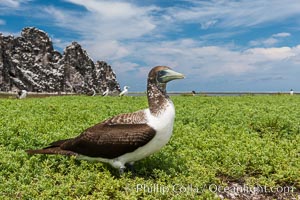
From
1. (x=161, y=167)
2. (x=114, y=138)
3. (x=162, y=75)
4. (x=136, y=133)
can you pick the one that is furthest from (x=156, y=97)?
(x=161, y=167)

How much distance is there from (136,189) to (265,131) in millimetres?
6357

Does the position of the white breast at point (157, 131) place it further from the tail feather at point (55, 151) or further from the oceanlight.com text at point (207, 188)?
the tail feather at point (55, 151)

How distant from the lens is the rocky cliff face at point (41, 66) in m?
94.6

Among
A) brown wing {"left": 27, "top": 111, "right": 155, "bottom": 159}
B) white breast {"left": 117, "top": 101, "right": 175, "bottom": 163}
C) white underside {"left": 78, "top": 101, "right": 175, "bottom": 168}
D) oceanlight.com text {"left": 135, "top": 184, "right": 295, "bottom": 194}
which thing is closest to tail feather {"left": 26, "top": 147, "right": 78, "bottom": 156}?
brown wing {"left": 27, "top": 111, "right": 155, "bottom": 159}

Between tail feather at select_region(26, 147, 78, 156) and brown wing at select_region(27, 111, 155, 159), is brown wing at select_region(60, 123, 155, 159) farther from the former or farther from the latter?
tail feather at select_region(26, 147, 78, 156)

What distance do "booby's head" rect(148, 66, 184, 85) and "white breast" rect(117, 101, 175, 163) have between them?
0.45 meters

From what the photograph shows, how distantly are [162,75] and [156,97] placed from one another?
1.37ft

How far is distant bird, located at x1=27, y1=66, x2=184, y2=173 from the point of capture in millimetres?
6422

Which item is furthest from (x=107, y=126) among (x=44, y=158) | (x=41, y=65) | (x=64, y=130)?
(x=41, y=65)

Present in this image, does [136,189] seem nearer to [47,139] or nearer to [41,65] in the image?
[47,139]

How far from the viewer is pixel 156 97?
22.1ft

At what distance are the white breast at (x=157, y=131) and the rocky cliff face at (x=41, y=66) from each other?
294ft

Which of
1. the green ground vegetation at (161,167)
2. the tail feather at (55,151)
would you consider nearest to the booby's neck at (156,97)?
the green ground vegetation at (161,167)

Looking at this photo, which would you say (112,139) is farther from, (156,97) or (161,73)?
(161,73)
